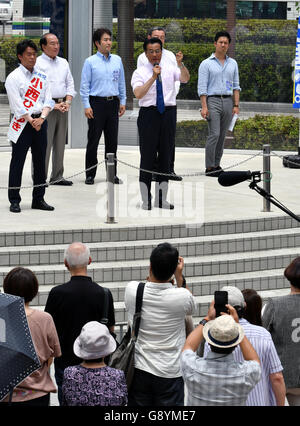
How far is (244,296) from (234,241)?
3987mm

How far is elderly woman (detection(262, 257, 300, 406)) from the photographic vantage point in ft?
18.9

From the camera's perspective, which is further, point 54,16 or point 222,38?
point 54,16

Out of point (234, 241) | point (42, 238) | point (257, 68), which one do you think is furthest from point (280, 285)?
point (257, 68)

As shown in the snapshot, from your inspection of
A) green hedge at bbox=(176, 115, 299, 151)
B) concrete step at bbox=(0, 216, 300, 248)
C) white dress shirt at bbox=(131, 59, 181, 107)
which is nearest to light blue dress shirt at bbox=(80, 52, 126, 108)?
white dress shirt at bbox=(131, 59, 181, 107)

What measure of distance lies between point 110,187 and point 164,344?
3.91 m

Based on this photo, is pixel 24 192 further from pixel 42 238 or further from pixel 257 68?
pixel 257 68

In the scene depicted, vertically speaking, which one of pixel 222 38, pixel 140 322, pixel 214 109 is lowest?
pixel 140 322

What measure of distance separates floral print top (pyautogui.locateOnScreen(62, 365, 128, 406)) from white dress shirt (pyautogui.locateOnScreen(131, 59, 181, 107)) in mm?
5332

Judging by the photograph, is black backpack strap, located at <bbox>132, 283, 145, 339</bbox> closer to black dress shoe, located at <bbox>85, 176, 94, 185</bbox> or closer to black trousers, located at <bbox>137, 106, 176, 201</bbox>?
black trousers, located at <bbox>137, 106, 176, 201</bbox>

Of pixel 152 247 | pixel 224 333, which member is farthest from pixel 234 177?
pixel 152 247

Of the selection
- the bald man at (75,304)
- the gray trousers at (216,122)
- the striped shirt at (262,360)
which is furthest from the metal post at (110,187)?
the striped shirt at (262,360)

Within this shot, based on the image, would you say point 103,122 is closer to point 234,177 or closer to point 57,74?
point 57,74
